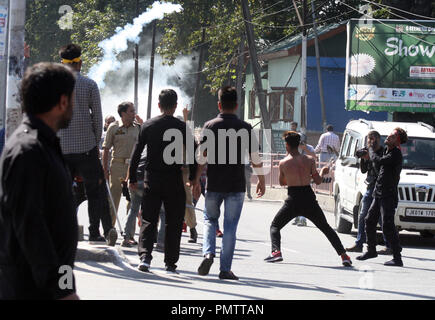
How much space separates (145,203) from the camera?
31.7 feet

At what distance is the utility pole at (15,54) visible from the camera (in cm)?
1084

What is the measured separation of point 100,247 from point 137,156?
109cm

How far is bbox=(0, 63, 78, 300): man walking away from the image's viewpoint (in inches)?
155

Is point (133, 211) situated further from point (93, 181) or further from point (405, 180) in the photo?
point (405, 180)

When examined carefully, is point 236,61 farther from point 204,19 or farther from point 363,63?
point 363,63

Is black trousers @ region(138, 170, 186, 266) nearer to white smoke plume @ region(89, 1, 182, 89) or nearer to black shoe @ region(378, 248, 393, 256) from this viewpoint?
black shoe @ region(378, 248, 393, 256)

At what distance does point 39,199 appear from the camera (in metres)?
3.96

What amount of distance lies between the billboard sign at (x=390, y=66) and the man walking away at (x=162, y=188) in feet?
79.3

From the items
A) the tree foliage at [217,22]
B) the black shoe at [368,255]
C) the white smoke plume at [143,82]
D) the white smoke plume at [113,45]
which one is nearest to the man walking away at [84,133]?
the black shoe at [368,255]

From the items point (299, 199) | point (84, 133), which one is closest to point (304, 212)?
point (299, 199)

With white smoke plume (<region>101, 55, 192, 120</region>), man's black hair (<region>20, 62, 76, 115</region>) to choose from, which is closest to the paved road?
man's black hair (<region>20, 62, 76, 115</region>)

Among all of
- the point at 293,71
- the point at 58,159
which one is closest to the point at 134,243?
the point at 58,159
